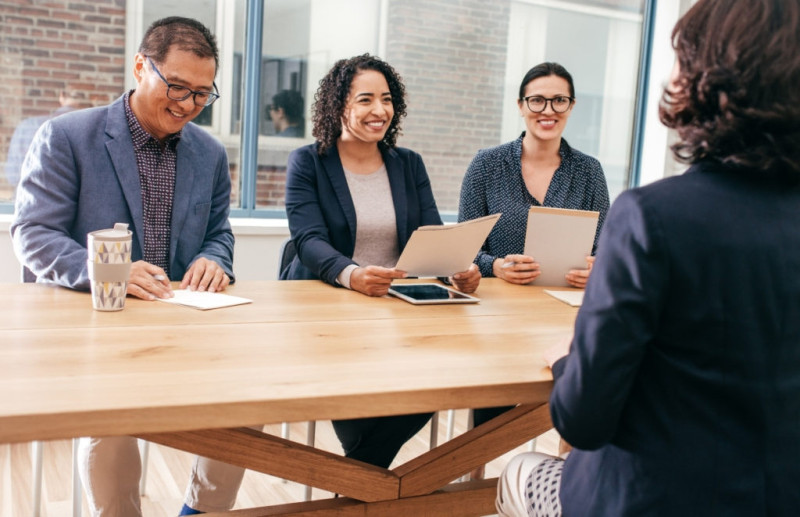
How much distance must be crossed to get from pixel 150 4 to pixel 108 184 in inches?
79.5

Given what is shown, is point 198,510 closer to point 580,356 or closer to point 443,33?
point 580,356

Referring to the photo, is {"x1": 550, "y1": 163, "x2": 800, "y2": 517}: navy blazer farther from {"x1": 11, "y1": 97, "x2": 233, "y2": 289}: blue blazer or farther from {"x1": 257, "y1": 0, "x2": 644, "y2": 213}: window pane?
{"x1": 257, "y1": 0, "x2": 644, "y2": 213}: window pane

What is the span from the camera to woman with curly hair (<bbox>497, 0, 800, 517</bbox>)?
0.95 metres

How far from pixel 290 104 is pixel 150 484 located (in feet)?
7.23

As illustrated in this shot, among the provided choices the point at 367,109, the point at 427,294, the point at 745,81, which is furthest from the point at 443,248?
the point at 745,81

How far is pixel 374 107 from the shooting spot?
2377 millimetres

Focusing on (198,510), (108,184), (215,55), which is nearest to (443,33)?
(215,55)

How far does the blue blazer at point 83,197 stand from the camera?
1.82 meters

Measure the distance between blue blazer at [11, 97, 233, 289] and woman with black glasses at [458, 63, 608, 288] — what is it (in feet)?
3.21

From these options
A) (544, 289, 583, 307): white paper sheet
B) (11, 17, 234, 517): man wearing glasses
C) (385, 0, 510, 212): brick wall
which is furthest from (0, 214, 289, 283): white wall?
(544, 289, 583, 307): white paper sheet

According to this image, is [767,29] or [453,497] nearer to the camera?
[767,29]

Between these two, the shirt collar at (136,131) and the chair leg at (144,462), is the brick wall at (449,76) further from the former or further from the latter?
the chair leg at (144,462)

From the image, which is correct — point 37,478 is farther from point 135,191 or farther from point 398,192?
point 398,192

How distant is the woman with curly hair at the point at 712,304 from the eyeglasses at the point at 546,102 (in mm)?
1576
